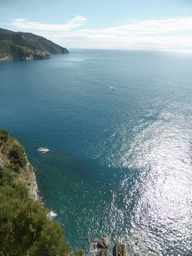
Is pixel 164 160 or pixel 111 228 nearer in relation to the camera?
pixel 111 228

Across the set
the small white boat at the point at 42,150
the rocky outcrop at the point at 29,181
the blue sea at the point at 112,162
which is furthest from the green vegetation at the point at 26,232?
the small white boat at the point at 42,150

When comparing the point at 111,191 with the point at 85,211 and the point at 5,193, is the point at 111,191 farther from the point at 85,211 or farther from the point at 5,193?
the point at 5,193

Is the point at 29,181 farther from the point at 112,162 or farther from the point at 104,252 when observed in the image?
the point at 112,162

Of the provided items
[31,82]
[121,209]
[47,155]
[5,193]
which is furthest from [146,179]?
[31,82]

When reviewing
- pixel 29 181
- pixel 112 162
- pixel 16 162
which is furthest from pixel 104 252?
pixel 16 162

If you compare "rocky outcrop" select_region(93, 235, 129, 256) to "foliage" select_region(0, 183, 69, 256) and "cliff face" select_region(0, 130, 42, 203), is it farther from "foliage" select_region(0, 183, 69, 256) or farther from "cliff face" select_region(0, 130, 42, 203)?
"cliff face" select_region(0, 130, 42, 203)

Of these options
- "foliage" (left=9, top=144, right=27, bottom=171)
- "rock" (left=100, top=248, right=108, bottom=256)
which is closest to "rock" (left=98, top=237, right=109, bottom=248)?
"rock" (left=100, top=248, right=108, bottom=256)

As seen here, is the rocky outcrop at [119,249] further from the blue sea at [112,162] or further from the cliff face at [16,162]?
the cliff face at [16,162]
